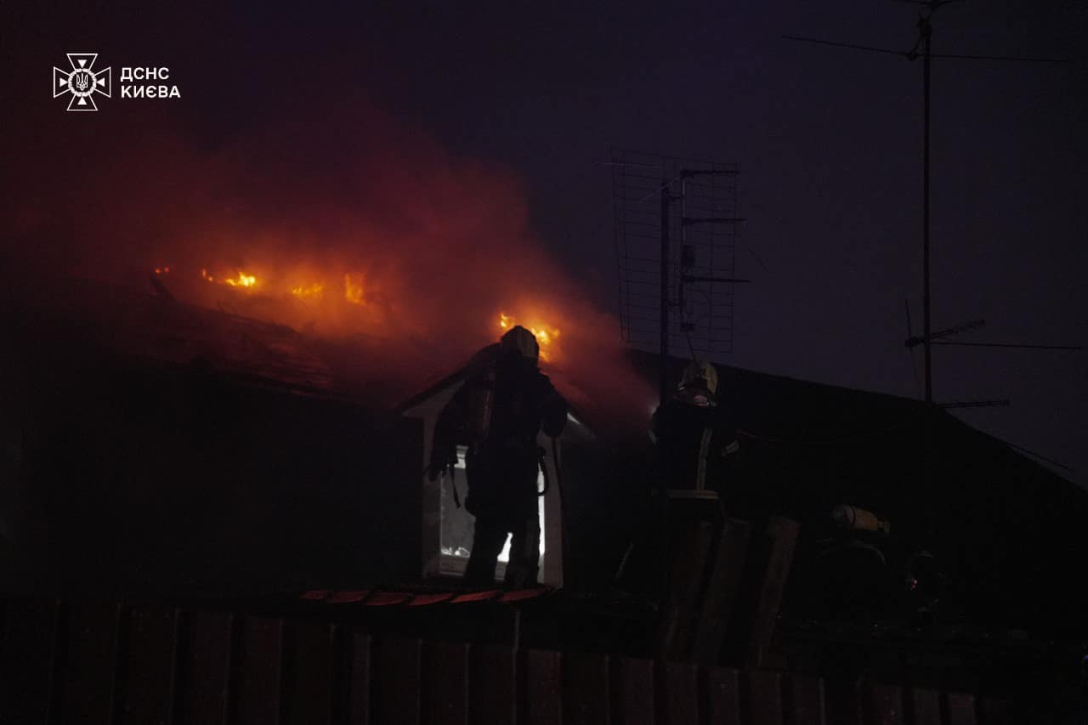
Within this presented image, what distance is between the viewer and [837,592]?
12.1m

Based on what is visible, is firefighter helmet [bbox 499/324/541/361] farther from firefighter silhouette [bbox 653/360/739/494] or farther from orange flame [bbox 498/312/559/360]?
orange flame [bbox 498/312/559/360]

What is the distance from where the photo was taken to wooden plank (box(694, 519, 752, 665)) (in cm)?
691

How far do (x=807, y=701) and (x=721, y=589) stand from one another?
0.86 meters

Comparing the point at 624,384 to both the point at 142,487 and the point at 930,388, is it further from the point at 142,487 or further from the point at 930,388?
the point at 142,487

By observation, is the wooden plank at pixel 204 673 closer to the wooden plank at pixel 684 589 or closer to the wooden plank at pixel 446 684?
the wooden plank at pixel 446 684

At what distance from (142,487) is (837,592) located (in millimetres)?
7508

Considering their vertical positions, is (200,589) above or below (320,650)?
below

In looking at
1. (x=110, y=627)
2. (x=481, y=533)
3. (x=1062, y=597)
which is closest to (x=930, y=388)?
(x=1062, y=597)

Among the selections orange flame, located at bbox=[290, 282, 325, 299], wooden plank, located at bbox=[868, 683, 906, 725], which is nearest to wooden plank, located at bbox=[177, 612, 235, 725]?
wooden plank, located at bbox=[868, 683, 906, 725]

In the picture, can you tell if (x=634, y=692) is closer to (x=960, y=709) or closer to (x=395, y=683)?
(x=395, y=683)

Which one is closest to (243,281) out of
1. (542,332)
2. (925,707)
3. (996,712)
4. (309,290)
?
(309,290)

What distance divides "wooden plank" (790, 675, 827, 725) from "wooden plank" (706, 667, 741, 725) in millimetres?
363

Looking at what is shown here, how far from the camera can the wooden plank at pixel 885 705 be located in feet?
21.8

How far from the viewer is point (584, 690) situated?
5.98 meters
